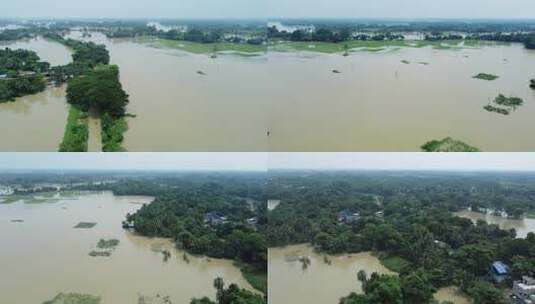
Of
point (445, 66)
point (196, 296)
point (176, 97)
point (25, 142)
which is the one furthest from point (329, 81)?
point (25, 142)

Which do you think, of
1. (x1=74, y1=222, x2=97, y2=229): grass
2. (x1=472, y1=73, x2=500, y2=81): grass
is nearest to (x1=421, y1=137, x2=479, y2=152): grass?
(x1=472, y1=73, x2=500, y2=81): grass

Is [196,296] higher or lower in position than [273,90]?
lower

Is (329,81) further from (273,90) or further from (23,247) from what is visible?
(23,247)

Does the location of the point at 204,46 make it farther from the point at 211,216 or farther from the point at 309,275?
the point at 309,275

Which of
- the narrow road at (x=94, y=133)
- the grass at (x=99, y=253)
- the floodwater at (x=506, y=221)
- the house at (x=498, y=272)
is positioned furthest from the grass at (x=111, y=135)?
the house at (x=498, y=272)

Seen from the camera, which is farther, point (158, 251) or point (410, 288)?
point (158, 251)

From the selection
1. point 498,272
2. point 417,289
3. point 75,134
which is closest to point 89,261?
point 75,134

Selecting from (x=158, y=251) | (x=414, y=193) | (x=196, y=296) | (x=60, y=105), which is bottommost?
(x=196, y=296)
